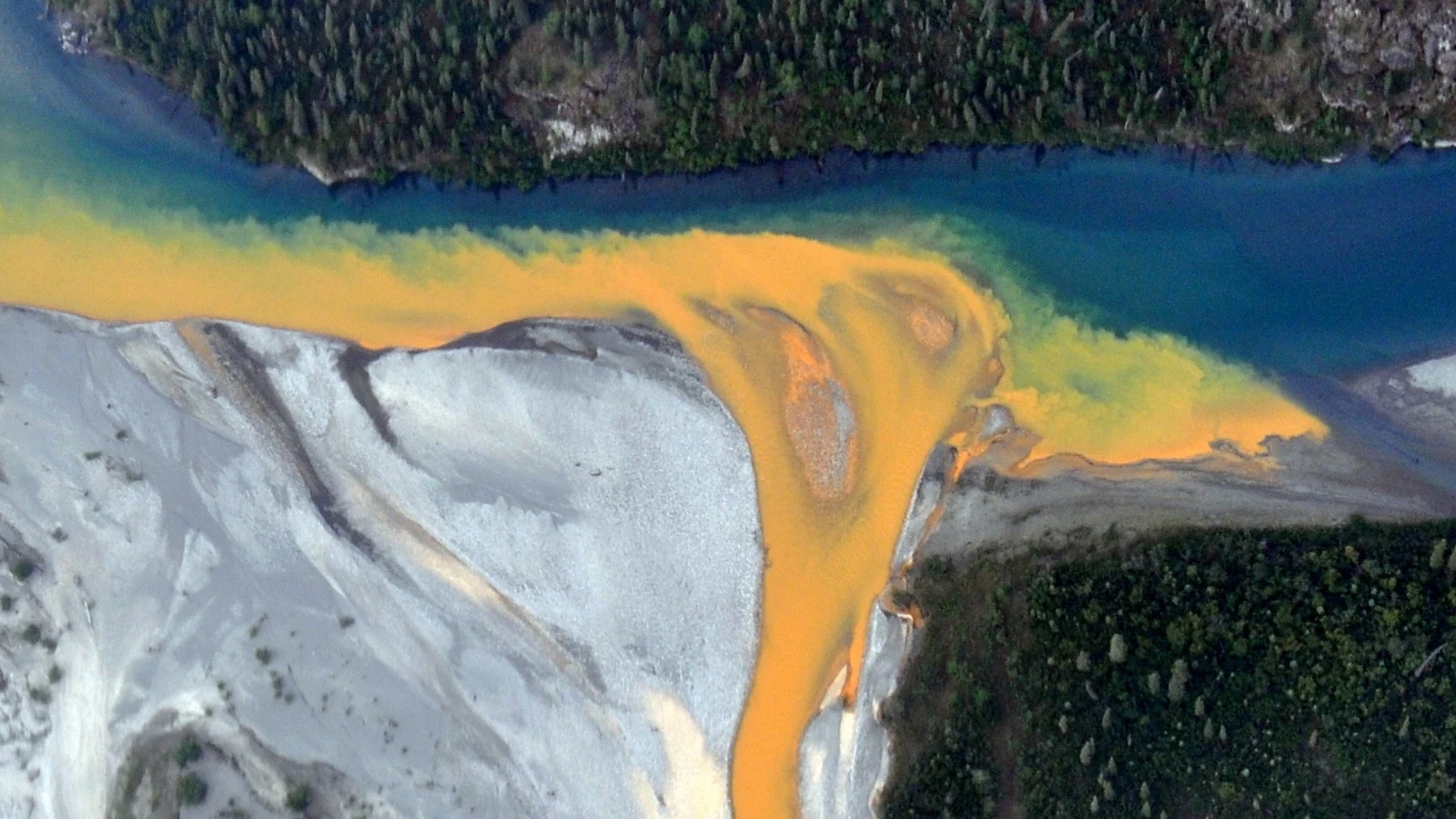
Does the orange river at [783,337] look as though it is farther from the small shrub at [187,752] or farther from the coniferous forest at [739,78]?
the small shrub at [187,752]

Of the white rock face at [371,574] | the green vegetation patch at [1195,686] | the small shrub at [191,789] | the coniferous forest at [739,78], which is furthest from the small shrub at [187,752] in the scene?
the green vegetation patch at [1195,686]

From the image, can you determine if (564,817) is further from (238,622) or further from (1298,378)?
(1298,378)

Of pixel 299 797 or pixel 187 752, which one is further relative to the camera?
pixel 187 752

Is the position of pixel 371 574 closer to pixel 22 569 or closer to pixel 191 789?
pixel 191 789

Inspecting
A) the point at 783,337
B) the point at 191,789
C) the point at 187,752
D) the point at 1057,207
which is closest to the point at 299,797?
the point at 191,789

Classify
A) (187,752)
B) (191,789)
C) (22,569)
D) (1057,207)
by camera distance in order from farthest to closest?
(1057,207)
(22,569)
(187,752)
(191,789)

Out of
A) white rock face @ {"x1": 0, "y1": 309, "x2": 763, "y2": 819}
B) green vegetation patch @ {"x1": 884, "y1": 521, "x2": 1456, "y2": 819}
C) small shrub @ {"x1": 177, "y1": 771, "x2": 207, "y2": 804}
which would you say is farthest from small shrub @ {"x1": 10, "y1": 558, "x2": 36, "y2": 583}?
green vegetation patch @ {"x1": 884, "y1": 521, "x2": 1456, "y2": 819}
